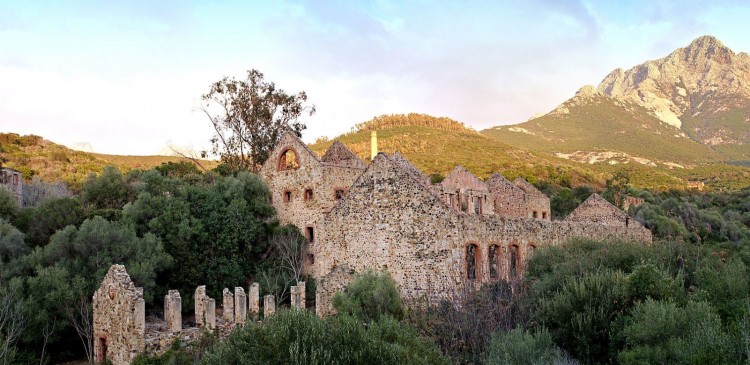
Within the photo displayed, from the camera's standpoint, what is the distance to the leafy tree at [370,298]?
18.2 m

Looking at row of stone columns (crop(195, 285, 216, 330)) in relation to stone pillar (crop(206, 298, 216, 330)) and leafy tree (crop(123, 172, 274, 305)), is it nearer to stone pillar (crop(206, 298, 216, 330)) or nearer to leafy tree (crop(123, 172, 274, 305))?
stone pillar (crop(206, 298, 216, 330))

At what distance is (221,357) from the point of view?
12320mm

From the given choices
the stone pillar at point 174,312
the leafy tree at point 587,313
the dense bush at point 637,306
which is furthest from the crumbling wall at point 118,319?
the leafy tree at point 587,313

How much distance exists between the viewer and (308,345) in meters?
11.8

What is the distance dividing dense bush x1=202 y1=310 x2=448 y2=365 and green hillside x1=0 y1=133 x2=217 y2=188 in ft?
129

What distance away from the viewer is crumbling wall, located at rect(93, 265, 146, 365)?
1938 centimetres

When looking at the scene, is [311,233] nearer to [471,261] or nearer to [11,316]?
[471,261]

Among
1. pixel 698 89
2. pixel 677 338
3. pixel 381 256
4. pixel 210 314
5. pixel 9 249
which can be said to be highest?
pixel 698 89

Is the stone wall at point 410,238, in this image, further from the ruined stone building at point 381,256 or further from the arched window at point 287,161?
the arched window at point 287,161

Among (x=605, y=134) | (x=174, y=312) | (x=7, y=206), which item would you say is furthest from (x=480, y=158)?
(x=174, y=312)

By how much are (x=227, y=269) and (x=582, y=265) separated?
15.7m

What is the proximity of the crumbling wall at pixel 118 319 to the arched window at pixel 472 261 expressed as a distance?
33.5 feet

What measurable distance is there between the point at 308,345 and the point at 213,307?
10.1 m

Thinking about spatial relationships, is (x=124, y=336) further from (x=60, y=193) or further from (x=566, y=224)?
(x=60, y=193)
